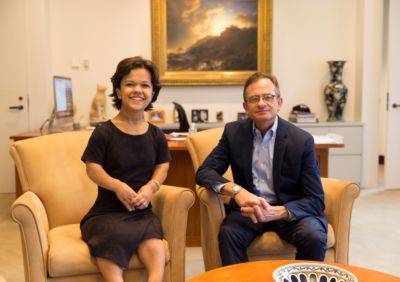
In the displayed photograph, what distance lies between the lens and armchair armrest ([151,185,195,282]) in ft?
6.79

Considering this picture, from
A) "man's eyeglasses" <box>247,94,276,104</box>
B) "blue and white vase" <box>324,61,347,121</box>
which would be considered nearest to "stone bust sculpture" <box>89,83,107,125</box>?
"blue and white vase" <box>324,61,347,121</box>

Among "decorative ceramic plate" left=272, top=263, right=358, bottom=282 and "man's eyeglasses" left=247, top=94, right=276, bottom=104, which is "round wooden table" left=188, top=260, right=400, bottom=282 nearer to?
"decorative ceramic plate" left=272, top=263, right=358, bottom=282

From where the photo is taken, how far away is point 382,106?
255 inches

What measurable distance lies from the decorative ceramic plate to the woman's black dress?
0.66m

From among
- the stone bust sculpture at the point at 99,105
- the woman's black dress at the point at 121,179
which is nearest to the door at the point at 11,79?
the stone bust sculpture at the point at 99,105

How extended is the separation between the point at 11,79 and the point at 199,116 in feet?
6.77

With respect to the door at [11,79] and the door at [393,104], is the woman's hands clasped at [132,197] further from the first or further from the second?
the door at [393,104]

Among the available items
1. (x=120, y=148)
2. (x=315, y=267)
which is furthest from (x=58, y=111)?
(x=315, y=267)

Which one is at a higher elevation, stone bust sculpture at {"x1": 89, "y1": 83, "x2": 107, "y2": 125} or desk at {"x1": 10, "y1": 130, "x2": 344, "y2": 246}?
stone bust sculpture at {"x1": 89, "y1": 83, "x2": 107, "y2": 125}

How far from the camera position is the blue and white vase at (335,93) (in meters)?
5.28

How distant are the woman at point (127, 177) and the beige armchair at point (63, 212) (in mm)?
71

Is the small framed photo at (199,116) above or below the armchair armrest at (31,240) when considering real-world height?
above

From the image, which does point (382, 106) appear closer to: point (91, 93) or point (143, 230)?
point (91, 93)

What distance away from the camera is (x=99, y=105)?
5.07m
